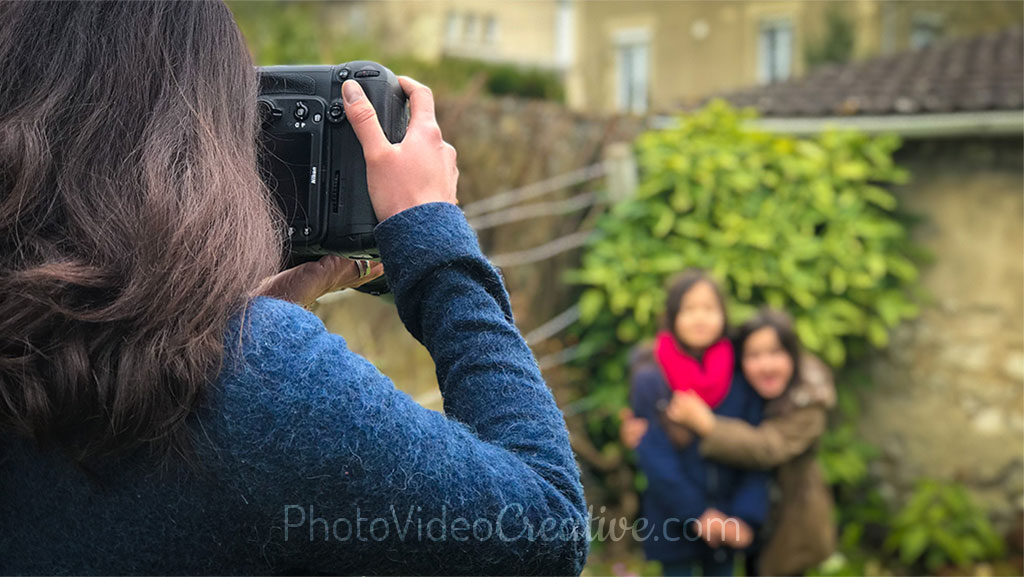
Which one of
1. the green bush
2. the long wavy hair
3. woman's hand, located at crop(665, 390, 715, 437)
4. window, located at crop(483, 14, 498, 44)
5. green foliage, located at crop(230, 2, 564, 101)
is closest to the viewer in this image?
the long wavy hair

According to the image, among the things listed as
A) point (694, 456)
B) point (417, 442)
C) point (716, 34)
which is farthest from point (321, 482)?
point (716, 34)

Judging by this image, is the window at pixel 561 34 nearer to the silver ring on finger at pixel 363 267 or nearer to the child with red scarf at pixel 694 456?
the child with red scarf at pixel 694 456

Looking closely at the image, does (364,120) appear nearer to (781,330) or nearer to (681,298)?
(681,298)

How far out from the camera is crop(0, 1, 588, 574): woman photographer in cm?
90

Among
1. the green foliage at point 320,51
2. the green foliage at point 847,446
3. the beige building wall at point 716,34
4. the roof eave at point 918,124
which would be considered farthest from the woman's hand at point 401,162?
the beige building wall at point 716,34

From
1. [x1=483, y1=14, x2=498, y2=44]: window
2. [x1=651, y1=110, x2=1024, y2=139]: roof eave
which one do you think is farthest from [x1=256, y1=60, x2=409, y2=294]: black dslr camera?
[x1=483, y1=14, x2=498, y2=44]: window

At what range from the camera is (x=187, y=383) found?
89 centimetres

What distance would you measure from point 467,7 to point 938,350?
58.8 ft

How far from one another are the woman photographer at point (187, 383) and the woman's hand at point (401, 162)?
137mm

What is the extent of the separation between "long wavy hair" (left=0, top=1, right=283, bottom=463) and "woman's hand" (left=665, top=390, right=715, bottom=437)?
259 centimetres

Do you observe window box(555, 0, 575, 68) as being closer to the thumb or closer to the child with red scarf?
the child with red scarf

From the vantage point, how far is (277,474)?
0.91 metres

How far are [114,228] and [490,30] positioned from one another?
22.6m

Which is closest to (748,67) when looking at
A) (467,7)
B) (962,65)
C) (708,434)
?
(962,65)
